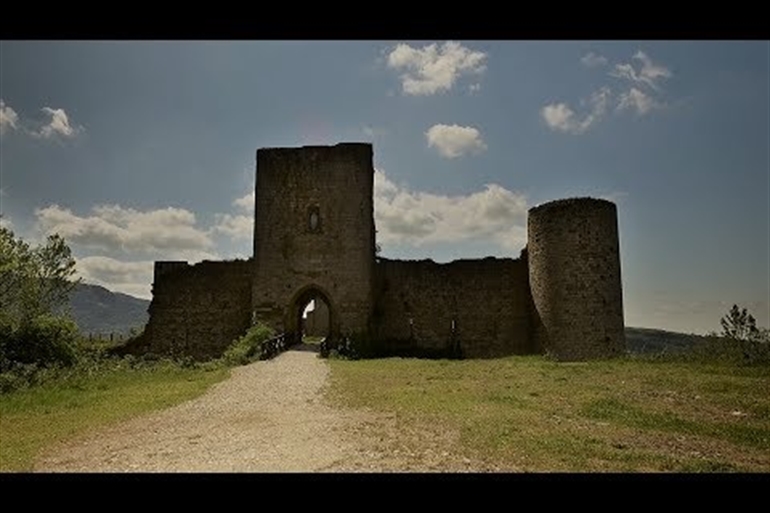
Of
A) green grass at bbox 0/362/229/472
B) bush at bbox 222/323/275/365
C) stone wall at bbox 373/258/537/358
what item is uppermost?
stone wall at bbox 373/258/537/358

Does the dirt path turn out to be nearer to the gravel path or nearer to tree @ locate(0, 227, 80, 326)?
the gravel path

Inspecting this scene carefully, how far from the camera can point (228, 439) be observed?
27.7 ft

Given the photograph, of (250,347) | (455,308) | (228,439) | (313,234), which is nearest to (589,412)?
(228,439)

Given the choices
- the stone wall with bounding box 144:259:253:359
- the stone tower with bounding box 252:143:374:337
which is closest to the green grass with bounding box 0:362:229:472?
the stone tower with bounding box 252:143:374:337

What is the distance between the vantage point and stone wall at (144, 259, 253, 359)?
88.8ft

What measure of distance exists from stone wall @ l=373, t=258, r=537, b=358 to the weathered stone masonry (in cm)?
4

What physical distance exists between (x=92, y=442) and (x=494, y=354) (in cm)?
1932

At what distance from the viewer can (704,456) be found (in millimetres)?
7055

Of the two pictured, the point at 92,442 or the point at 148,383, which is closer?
the point at 92,442

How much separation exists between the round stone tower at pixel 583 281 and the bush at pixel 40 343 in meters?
17.2

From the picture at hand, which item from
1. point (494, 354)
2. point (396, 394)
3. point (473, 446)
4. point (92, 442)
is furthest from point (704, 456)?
point (494, 354)

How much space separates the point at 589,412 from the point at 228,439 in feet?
19.2

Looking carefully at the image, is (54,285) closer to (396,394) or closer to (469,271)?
(469,271)
